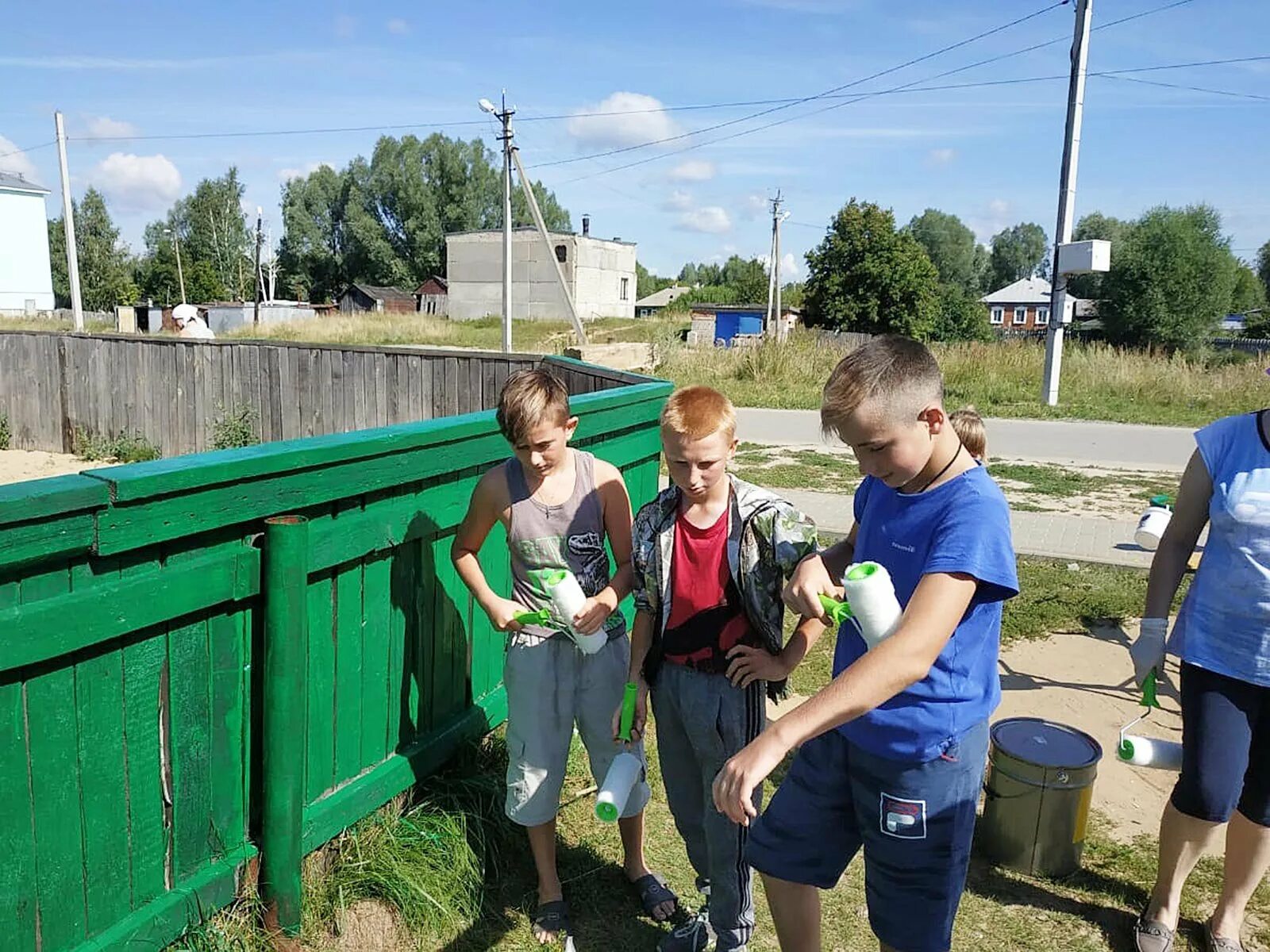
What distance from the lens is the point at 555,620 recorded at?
285 cm

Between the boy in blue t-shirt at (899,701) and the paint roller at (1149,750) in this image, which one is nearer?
the boy in blue t-shirt at (899,701)

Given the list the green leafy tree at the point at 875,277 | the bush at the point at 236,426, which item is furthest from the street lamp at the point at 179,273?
the bush at the point at 236,426

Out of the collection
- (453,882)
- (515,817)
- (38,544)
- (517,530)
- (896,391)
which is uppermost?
(896,391)

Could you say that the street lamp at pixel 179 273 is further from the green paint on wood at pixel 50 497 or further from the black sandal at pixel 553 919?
the green paint on wood at pixel 50 497

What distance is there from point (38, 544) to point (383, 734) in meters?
1.43

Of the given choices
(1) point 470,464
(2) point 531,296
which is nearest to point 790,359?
(1) point 470,464

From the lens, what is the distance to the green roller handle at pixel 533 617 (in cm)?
276

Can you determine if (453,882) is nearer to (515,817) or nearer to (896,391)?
(515,817)

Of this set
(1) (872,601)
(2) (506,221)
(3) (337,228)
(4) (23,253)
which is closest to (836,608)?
(1) (872,601)

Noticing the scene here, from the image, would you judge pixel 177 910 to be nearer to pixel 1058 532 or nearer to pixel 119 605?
pixel 119 605

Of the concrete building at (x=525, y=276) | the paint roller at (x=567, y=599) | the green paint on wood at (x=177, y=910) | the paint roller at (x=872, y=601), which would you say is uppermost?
the concrete building at (x=525, y=276)

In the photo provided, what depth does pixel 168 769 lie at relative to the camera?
2.35 metres

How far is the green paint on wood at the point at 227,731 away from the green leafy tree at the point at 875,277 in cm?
4455

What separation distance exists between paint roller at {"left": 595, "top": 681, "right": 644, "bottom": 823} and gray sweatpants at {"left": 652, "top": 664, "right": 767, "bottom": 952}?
0.08 meters
